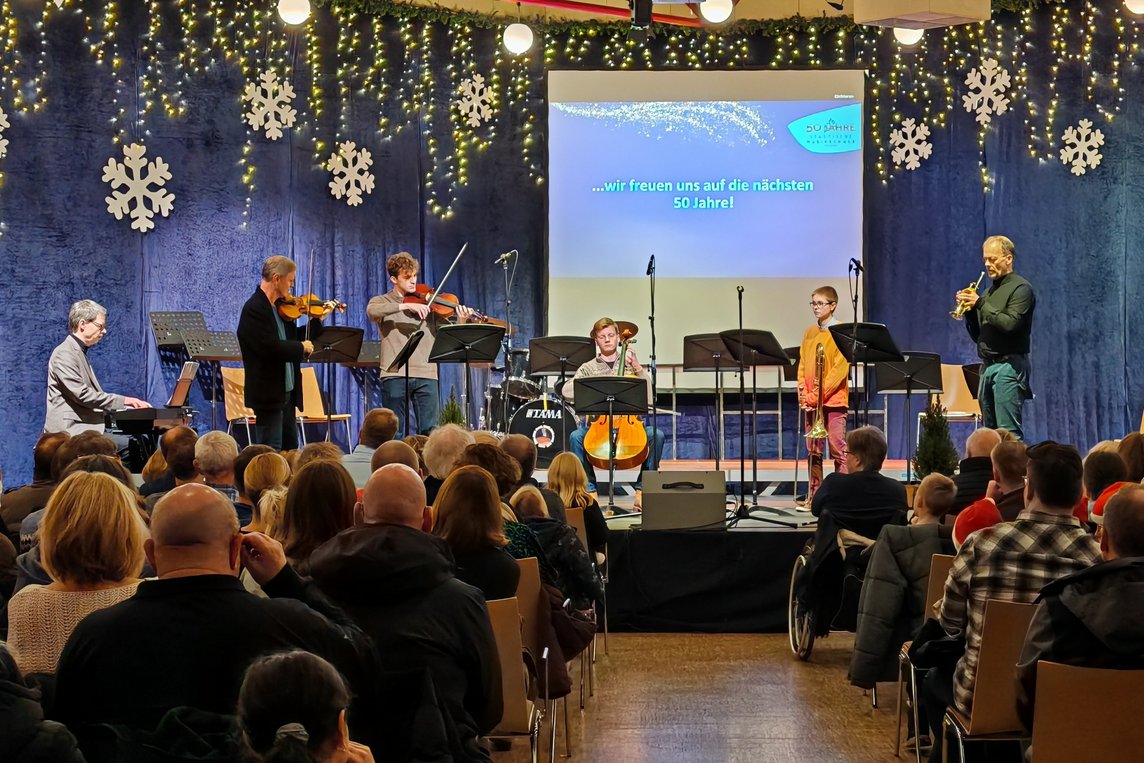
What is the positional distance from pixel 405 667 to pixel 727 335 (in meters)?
5.03

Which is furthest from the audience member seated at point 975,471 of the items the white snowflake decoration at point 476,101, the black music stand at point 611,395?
the white snowflake decoration at point 476,101

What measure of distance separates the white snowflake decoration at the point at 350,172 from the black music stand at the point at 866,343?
18.8ft

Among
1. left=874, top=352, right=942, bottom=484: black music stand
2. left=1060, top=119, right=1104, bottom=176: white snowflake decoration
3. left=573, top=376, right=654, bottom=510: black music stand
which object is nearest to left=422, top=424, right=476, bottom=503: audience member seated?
left=573, top=376, right=654, bottom=510: black music stand

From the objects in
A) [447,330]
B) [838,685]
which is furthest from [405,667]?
[447,330]

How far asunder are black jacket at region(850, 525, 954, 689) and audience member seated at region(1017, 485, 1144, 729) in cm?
208

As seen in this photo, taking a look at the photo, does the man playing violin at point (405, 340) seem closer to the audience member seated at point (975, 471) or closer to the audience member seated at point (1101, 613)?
the audience member seated at point (975, 471)

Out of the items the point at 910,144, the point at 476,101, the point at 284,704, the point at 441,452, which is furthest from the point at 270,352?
the point at 910,144

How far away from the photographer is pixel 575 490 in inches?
241

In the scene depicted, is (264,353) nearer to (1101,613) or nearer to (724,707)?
(724,707)

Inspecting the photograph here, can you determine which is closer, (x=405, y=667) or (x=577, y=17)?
(x=405, y=667)

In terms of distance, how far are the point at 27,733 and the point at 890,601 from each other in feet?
12.7

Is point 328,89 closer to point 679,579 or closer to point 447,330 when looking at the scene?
point 447,330

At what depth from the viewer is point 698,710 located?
18.1ft

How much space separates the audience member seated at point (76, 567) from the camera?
2.73m
